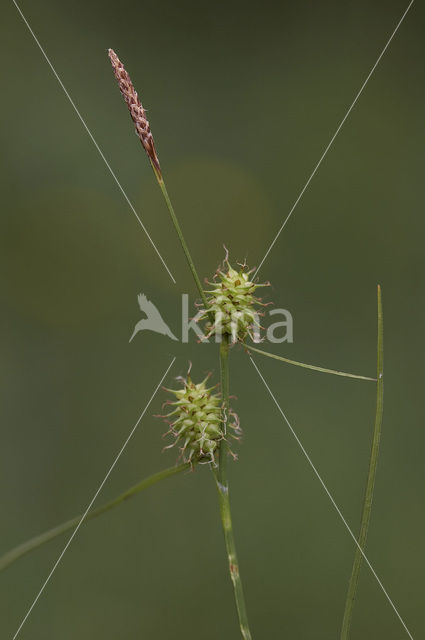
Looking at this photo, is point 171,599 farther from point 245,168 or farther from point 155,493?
point 245,168

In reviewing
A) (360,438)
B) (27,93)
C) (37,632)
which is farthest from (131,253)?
(37,632)

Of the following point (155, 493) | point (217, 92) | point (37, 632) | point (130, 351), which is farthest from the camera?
point (217, 92)

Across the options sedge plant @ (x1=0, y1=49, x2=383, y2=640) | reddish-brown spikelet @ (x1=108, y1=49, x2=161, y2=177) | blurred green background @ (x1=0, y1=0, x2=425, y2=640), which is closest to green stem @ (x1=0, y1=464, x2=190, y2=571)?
sedge plant @ (x1=0, y1=49, x2=383, y2=640)

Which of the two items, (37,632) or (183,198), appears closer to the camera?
(37,632)

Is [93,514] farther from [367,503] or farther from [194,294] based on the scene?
[194,294]

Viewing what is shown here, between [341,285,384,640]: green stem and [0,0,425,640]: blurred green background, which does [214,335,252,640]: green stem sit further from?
[0,0,425,640]: blurred green background

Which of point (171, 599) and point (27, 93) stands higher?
point (27, 93)
